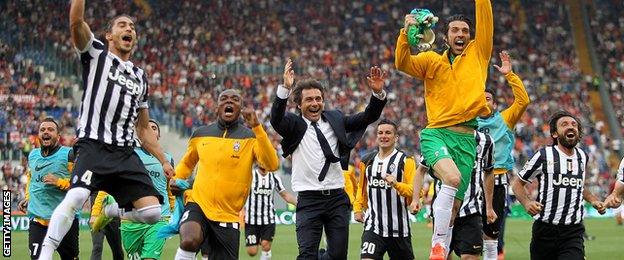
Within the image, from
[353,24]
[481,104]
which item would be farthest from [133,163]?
[353,24]

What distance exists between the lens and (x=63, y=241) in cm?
1341

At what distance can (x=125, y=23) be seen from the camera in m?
9.76

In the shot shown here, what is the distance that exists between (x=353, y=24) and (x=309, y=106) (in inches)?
1364

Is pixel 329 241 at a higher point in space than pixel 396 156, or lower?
lower

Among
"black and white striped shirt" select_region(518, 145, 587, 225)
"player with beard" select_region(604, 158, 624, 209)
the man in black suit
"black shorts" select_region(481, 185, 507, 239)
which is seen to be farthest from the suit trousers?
"black shorts" select_region(481, 185, 507, 239)

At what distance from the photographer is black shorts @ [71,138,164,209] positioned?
924 cm

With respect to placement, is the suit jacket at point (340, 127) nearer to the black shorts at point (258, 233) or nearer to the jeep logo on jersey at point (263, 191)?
the black shorts at point (258, 233)

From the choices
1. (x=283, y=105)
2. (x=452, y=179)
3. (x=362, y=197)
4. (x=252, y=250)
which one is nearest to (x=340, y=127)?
(x=283, y=105)

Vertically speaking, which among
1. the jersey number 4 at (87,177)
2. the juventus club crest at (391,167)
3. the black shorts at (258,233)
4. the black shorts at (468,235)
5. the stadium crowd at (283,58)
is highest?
the stadium crowd at (283,58)

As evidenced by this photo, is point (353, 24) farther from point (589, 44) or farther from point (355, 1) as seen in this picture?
point (589, 44)

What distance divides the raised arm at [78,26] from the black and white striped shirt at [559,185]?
5.13 metres

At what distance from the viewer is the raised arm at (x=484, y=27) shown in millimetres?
10273

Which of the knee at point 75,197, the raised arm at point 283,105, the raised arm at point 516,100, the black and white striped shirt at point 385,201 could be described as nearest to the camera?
the knee at point 75,197

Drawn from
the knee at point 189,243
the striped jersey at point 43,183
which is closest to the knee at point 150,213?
the knee at point 189,243
